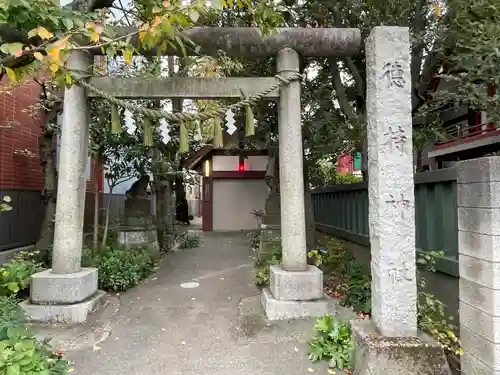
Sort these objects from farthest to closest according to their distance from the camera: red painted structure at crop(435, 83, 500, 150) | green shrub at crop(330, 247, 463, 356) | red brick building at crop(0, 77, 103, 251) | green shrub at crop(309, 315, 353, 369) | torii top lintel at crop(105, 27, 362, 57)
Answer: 1. red painted structure at crop(435, 83, 500, 150)
2. red brick building at crop(0, 77, 103, 251)
3. torii top lintel at crop(105, 27, 362, 57)
4. green shrub at crop(309, 315, 353, 369)
5. green shrub at crop(330, 247, 463, 356)

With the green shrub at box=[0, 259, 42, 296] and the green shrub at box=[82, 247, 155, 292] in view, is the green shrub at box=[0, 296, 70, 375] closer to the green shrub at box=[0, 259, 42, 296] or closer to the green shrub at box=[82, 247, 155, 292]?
the green shrub at box=[0, 259, 42, 296]

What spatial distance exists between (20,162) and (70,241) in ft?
13.9

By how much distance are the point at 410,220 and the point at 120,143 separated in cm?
682

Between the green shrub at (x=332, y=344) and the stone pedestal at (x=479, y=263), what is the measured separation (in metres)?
1.15

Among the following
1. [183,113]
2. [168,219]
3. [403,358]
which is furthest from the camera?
[168,219]

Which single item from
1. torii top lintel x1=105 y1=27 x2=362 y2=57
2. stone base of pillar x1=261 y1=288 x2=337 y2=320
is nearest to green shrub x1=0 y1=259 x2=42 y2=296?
stone base of pillar x1=261 y1=288 x2=337 y2=320

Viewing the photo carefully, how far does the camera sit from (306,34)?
18.4ft

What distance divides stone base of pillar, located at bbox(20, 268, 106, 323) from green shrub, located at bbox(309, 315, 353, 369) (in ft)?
11.0

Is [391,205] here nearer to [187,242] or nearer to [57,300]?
[57,300]

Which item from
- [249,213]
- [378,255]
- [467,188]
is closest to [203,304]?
[378,255]

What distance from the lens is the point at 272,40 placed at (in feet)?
18.3

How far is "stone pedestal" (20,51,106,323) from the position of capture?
Result: 5.11 m

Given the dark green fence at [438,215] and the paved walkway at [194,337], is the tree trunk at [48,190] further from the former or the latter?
the dark green fence at [438,215]

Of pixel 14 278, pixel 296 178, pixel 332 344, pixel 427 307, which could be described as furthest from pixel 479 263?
pixel 14 278
